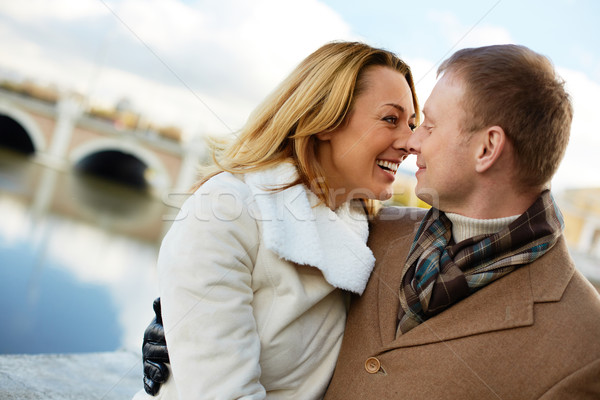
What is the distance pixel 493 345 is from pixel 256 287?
70 cm

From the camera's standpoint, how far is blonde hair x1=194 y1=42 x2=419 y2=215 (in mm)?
1924

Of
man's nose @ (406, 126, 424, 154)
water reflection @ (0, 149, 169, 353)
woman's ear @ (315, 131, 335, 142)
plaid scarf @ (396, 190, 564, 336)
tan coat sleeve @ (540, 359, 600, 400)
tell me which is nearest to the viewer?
tan coat sleeve @ (540, 359, 600, 400)

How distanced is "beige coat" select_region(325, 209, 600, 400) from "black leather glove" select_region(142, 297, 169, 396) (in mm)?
530

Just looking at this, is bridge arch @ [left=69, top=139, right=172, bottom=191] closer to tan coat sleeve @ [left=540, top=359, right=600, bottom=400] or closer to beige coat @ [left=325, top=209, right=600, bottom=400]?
beige coat @ [left=325, top=209, right=600, bottom=400]

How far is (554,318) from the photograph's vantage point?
1.43 meters

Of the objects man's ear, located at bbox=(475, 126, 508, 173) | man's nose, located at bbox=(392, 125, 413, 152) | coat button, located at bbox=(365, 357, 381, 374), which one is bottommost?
coat button, located at bbox=(365, 357, 381, 374)

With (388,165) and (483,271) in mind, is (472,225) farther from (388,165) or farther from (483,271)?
(388,165)

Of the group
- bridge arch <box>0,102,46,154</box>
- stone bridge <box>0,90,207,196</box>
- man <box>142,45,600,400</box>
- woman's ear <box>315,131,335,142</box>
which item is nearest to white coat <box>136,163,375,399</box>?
man <box>142,45,600,400</box>

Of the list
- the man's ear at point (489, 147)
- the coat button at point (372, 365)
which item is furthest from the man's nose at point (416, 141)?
the coat button at point (372, 365)

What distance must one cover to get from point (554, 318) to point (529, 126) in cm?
57

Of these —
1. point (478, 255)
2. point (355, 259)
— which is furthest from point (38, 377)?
point (478, 255)

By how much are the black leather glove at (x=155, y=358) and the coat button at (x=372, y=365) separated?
2.05 ft

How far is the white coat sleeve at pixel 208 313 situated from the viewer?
1452mm

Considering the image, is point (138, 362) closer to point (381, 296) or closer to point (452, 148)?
point (381, 296)
